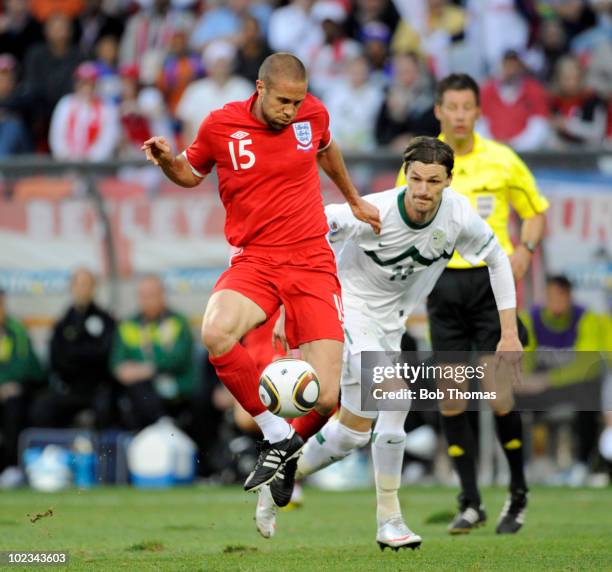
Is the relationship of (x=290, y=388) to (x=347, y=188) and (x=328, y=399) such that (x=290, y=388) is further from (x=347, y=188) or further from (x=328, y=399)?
(x=347, y=188)

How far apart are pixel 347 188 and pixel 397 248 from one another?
0.45 metres

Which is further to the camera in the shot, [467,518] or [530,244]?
[530,244]

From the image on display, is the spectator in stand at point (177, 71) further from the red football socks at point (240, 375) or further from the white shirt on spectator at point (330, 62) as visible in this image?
the red football socks at point (240, 375)

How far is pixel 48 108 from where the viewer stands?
57.1 feet

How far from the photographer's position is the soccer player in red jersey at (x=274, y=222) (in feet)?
26.0

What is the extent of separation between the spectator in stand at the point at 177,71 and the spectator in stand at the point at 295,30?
963 mm

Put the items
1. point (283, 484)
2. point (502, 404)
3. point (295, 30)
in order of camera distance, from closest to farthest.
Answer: point (283, 484) < point (502, 404) < point (295, 30)

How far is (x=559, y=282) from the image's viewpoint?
44.1 ft

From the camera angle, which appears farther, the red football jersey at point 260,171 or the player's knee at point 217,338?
the red football jersey at point 260,171

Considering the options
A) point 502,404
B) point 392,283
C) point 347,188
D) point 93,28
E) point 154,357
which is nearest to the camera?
point 347,188

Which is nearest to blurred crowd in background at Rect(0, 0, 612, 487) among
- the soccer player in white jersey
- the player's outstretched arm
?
the soccer player in white jersey

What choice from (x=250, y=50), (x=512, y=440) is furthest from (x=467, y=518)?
(x=250, y=50)

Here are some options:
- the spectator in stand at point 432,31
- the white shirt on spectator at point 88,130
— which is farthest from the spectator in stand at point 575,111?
the white shirt on spectator at point 88,130

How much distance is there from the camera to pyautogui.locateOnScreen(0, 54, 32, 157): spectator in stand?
16.6m
